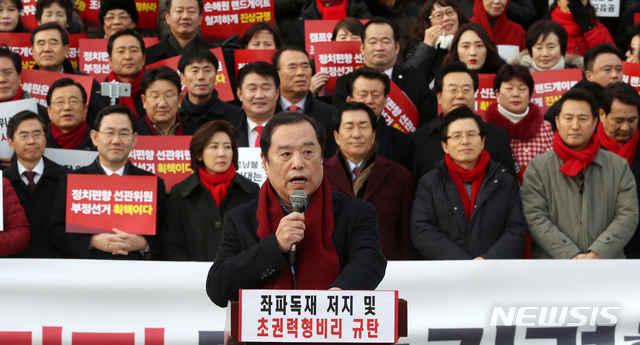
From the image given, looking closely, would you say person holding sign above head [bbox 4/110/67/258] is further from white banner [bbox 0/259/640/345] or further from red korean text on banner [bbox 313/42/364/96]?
red korean text on banner [bbox 313/42/364/96]

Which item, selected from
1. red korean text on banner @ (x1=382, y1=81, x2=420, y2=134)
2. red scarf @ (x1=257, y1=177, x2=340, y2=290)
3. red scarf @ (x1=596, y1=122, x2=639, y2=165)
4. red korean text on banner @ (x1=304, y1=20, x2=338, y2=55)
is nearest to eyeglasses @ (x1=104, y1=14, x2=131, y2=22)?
red korean text on banner @ (x1=304, y1=20, x2=338, y2=55)

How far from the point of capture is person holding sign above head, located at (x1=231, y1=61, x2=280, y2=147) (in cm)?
710

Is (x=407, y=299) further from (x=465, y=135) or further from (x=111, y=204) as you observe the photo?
(x=111, y=204)

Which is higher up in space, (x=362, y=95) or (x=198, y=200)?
(x=362, y=95)

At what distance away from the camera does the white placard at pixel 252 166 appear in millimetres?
6496

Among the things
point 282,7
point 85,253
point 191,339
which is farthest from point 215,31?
point 191,339

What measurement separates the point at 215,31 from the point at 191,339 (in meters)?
4.35

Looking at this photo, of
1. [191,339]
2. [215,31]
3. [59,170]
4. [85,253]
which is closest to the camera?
[191,339]

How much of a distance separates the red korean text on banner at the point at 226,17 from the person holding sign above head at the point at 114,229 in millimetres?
2730

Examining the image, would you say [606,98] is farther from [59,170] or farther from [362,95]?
[59,170]

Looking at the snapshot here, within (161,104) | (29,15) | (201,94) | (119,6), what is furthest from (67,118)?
(29,15)

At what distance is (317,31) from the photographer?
877 centimetres

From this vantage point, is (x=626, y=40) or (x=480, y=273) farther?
(x=626, y=40)

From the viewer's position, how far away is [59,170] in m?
6.50
